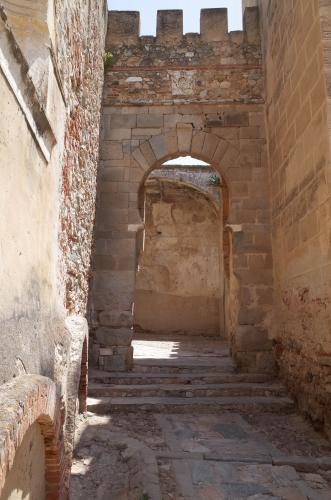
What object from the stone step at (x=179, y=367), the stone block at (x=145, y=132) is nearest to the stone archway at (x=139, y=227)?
the stone block at (x=145, y=132)

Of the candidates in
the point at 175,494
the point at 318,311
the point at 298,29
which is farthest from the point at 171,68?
the point at 175,494

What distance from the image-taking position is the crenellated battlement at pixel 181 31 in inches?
301

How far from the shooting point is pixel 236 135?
23.8 ft

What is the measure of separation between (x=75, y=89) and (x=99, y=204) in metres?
2.88

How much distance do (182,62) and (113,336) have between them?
4.97m

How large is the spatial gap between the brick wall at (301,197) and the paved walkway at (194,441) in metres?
0.56

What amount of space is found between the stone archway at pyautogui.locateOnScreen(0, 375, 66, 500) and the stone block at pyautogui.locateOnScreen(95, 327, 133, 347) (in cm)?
333

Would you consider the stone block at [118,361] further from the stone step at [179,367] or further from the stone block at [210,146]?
the stone block at [210,146]

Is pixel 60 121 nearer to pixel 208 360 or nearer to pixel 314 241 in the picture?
pixel 314 241

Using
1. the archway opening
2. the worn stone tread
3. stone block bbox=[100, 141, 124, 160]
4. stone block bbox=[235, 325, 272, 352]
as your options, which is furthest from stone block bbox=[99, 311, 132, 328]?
the archway opening

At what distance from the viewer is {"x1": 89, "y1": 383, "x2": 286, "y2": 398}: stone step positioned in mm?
5688

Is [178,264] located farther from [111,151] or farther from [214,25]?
[214,25]

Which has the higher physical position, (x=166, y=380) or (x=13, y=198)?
(x=13, y=198)

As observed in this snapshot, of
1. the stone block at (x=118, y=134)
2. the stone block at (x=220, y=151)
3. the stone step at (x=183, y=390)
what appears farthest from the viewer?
the stone block at (x=118, y=134)
